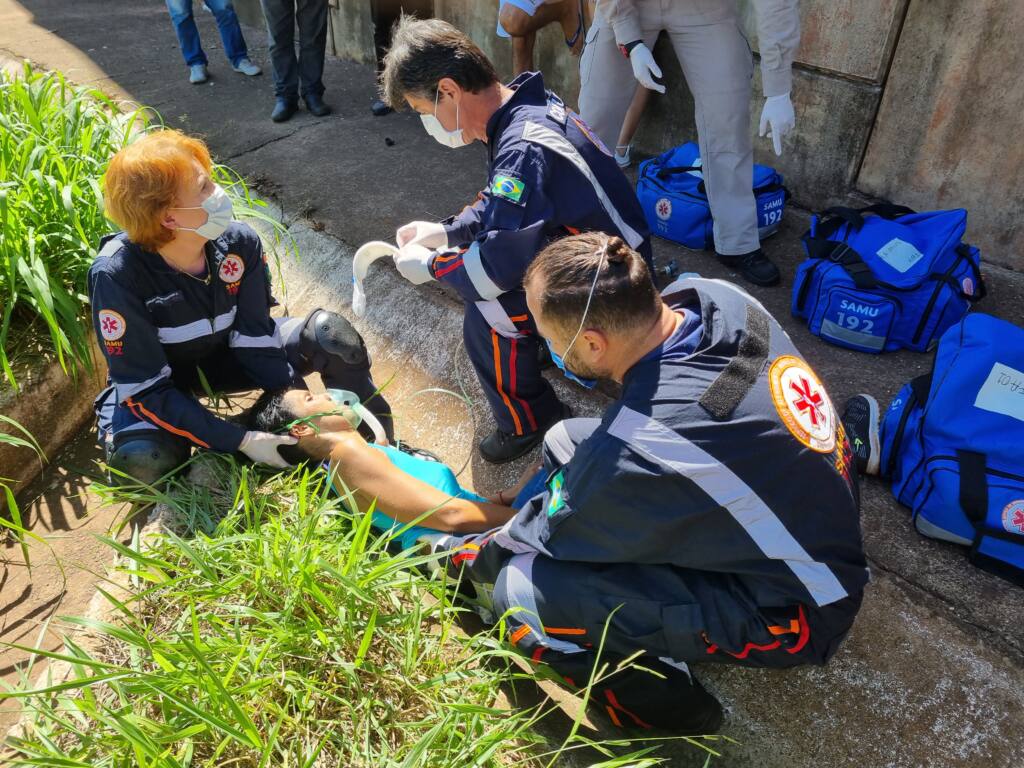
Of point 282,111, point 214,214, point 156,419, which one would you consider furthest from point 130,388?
point 282,111

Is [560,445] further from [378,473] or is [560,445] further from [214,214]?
[214,214]

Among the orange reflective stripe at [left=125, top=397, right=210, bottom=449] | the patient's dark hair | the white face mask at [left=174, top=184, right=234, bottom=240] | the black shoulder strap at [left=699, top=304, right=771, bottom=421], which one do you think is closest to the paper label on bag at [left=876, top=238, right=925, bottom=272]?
the black shoulder strap at [left=699, top=304, right=771, bottom=421]

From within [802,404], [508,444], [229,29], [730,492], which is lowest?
[508,444]

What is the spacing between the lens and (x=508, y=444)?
8.73 feet

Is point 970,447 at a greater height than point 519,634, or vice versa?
point 970,447

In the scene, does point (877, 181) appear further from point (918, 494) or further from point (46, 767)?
point (46, 767)

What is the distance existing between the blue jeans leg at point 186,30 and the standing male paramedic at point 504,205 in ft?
11.7

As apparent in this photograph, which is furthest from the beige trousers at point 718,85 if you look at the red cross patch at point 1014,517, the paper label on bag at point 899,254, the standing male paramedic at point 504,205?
the red cross patch at point 1014,517

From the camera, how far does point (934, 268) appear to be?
9.19 ft

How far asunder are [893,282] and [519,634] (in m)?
1.88

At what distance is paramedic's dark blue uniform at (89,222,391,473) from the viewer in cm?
227

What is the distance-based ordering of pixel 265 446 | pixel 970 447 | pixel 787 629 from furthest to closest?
pixel 265 446, pixel 970 447, pixel 787 629

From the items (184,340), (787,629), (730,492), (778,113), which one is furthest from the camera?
(778,113)

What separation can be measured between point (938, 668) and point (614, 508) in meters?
0.94
